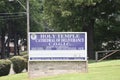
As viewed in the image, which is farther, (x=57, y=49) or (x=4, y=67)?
(x=4, y=67)

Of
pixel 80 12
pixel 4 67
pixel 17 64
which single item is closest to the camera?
pixel 4 67

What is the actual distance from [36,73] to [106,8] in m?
25.1

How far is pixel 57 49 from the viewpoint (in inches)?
728

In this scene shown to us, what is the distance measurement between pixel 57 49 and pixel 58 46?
0.48 ft

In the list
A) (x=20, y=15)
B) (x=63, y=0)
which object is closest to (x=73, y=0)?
(x=63, y=0)

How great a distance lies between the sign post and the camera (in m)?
18.4

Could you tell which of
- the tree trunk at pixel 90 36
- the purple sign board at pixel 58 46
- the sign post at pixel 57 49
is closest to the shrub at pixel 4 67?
the sign post at pixel 57 49

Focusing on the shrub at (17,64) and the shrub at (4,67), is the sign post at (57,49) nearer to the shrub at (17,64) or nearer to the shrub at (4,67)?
the shrub at (4,67)

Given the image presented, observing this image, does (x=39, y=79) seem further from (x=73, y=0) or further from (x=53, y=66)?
(x=73, y=0)

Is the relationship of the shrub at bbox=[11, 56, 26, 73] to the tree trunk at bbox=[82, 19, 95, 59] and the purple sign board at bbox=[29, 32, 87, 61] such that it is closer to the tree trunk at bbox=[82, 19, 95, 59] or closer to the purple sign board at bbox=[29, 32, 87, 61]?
the purple sign board at bbox=[29, 32, 87, 61]

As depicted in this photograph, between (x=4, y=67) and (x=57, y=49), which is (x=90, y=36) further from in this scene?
(x=57, y=49)

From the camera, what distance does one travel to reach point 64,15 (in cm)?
4012

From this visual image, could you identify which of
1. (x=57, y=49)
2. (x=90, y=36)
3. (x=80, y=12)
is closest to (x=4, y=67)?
(x=57, y=49)

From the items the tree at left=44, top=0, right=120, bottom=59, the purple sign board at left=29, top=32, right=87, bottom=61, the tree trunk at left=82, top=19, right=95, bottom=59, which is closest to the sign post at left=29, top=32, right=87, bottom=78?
the purple sign board at left=29, top=32, right=87, bottom=61
